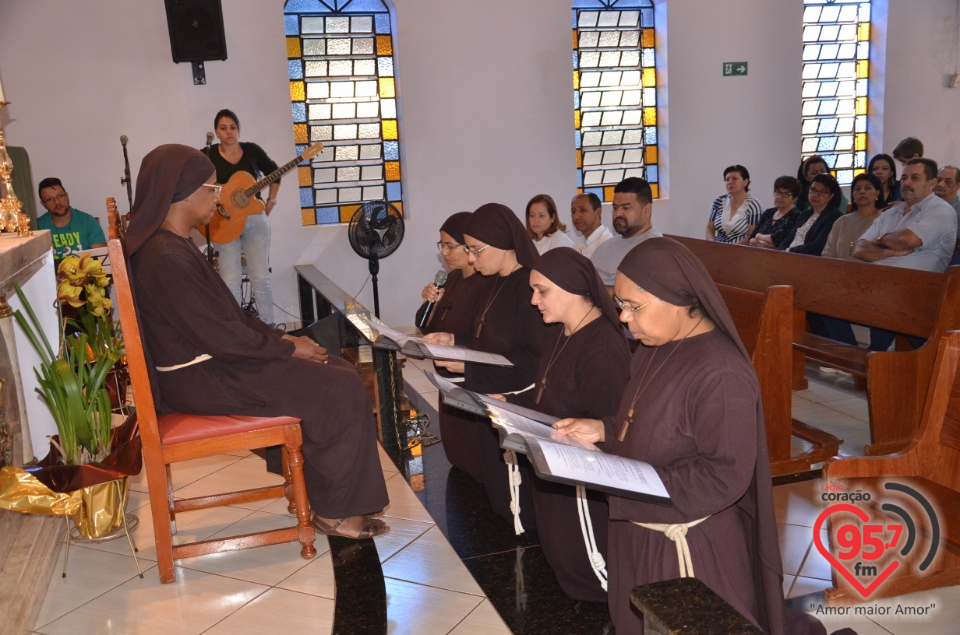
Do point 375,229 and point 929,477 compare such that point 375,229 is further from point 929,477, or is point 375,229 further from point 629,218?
point 929,477

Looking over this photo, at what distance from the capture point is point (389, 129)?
9.19 meters

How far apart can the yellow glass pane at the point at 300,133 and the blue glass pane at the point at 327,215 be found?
75cm

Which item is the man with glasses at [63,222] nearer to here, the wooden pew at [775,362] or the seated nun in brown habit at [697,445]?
the wooden pew at [775,362]

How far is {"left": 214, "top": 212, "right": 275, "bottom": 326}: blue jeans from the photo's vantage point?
784 centimetres

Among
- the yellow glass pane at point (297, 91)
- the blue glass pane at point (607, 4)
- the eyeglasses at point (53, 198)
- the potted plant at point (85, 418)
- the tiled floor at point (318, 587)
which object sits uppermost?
the blue glass pane at point (607, 4)

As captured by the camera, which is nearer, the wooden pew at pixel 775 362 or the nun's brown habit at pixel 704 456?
the nun's brown habit at pixel 704 456

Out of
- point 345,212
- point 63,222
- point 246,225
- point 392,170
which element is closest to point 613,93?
point 392,170

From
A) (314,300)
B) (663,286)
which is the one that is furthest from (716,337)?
(314,300)

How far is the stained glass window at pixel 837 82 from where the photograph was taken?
1016cm

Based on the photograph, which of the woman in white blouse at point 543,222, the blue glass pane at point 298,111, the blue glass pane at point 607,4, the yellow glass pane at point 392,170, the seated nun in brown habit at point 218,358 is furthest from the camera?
the blue glass pane at point 607,4

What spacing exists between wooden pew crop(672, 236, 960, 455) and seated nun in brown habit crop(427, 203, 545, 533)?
6.02ft

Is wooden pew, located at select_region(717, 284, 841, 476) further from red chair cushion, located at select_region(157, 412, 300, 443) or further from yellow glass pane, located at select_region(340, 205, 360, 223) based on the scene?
yellow glass pane, located at select_region(340, 205, 360, 223)

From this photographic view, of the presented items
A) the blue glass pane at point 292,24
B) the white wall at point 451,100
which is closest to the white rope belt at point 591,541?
the white wall at point 451,100

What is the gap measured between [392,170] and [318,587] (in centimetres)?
652
